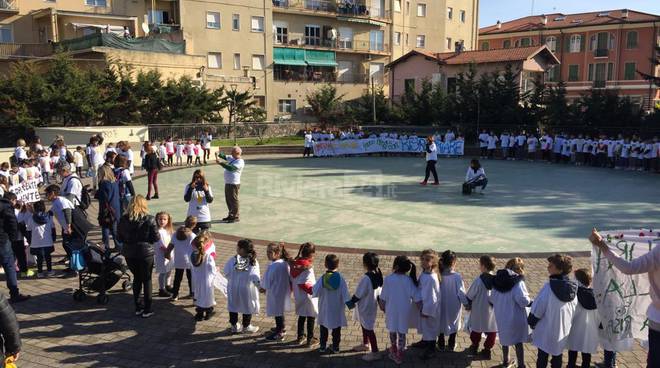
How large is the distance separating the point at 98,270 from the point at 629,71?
63.9m

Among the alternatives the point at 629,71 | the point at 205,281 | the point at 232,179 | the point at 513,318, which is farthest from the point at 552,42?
the point at 205,281

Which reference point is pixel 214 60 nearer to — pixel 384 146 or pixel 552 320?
pixel 384 146

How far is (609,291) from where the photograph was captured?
6.07 meters

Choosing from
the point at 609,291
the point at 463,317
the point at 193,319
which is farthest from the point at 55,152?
the point at 609,291

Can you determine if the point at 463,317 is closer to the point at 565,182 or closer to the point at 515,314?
the point at 515,314

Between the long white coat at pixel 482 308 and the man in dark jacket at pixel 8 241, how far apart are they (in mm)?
6786

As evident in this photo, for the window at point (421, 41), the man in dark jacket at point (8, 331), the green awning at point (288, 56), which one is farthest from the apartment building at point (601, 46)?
the man in dark jacket at point (8, 331)

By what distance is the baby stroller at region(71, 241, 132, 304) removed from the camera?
8.19 m

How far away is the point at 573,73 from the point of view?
62906mm

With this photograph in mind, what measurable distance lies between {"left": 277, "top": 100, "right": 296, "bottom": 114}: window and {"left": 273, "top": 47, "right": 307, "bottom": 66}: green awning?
3.78 metres

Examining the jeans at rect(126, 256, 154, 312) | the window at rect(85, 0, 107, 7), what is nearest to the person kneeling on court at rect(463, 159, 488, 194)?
the jeans at rect(126, 256, 154, 312)

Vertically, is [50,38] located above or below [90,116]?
above

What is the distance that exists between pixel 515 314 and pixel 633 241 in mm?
1594

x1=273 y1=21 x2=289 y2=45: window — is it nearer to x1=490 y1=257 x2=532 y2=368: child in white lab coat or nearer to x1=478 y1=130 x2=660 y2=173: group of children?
x1=478 y1=130 x2=660 y2=173: group of children
